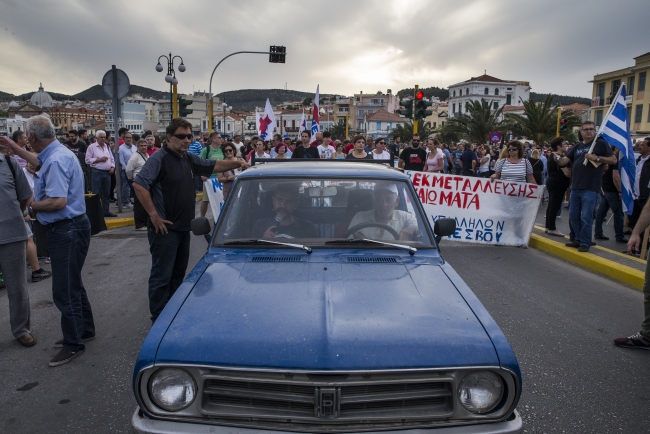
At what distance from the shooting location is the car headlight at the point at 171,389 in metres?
2.18

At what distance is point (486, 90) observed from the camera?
112750 millimetres

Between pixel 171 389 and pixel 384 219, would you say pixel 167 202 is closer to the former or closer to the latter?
pixel 384 219

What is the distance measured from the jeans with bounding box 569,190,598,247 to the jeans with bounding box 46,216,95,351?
7110 mm

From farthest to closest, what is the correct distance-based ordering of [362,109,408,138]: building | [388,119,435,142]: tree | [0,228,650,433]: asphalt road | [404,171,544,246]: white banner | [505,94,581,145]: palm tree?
1. [362,109,408,138]: building
2. [388,119,435,142]: tree
3. [505,94,581,145]: palm tree
4. [404,171,544,246]: white banner
5. [0,228,650,433]: asphalt road

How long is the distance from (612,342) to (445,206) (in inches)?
210

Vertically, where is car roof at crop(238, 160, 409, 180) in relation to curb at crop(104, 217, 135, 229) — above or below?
above

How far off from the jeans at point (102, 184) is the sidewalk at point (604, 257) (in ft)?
30.8

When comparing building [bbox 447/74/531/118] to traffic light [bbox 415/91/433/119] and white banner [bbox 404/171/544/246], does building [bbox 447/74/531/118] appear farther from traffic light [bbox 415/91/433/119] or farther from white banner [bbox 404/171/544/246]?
white banner [bbox 404/171/544/246]

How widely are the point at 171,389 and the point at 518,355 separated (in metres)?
3.08

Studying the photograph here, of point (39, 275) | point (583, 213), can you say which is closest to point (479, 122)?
point (583, 213)

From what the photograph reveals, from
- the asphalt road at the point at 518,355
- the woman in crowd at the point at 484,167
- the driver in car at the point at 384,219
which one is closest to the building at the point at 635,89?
the woman in crowd at the point at 484,167

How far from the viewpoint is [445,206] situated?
9.69 m

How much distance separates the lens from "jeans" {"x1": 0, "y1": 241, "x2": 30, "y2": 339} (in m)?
4.32

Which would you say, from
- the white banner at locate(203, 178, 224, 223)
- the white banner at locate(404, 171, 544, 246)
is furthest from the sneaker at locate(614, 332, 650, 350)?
the white banner at locate(203, 178, 224, 223)
